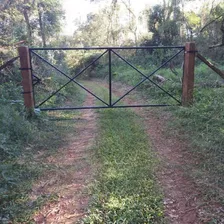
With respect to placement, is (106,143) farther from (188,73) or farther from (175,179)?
(188,73)

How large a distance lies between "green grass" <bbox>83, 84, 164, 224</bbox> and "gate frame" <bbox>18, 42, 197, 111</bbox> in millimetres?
1749

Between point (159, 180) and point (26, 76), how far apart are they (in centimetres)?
376

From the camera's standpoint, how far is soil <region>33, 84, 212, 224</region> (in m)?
2.53

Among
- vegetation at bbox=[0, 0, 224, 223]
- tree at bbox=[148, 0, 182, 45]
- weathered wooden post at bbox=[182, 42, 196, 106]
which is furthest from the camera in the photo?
tree at bbox=[148, 0, 182, 45]

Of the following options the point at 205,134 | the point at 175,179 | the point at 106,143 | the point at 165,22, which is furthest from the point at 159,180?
the point at 165,22

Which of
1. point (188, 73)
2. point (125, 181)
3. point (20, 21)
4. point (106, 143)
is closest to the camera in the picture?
point (125, 181)

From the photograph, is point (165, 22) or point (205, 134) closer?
point (205, 134)

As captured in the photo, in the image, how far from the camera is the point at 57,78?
9.98m

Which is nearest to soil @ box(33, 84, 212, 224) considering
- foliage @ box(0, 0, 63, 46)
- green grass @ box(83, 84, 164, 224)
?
green grass @ box(83, 84, 164, 224)

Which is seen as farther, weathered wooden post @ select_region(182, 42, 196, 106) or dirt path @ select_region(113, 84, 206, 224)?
weathered wooden post @ select_region(182, 42, 196, 106)

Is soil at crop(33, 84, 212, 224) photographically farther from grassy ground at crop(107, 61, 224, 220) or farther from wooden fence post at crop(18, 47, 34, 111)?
wooden fence post at crop(18, 47, 34, 111)

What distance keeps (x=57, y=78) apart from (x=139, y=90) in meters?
3.29

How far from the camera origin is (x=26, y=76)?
548 cm

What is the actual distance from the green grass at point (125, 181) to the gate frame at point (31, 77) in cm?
175
